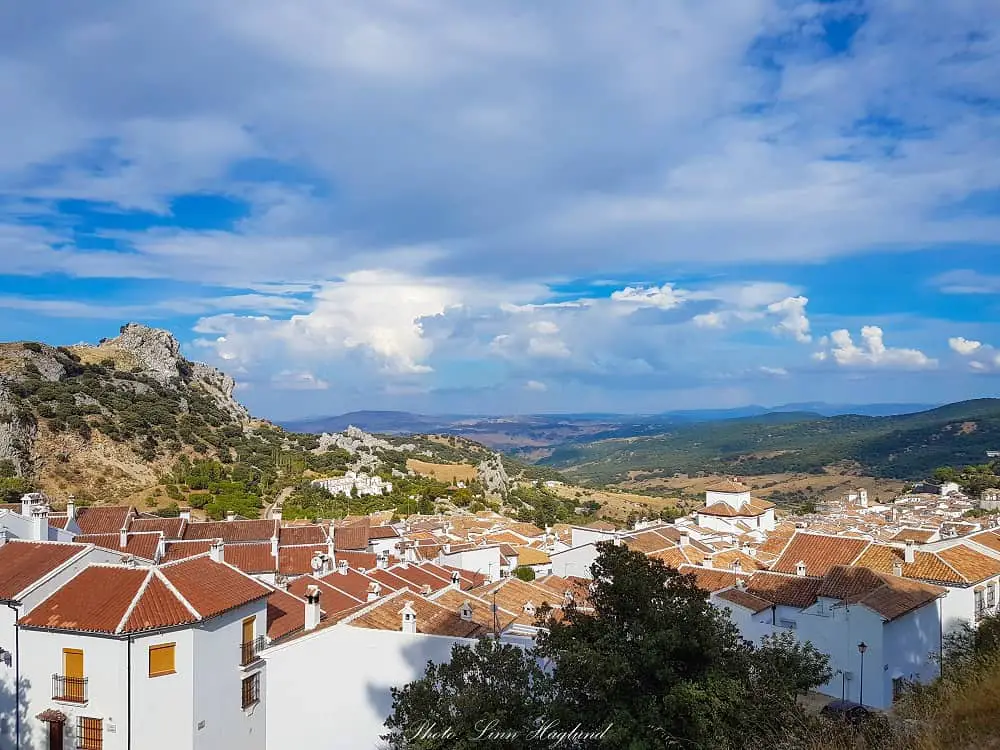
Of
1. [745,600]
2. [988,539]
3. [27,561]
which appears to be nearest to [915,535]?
[988,539]

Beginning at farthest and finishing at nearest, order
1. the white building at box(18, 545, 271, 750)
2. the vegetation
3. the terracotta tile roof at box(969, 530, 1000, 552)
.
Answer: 1. the terracotta tile roof at box(969, 530, 1000, 552)
2. the white building at box(18, 545, 271, 750)
3. the vegetation

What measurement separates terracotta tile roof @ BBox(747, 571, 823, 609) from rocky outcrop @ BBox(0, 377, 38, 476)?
54.2 m

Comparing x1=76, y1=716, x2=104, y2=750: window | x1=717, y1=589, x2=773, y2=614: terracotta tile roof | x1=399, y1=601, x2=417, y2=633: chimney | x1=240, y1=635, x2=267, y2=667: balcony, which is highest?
x1=399, y1=601, x2=417, y2=633: chimney

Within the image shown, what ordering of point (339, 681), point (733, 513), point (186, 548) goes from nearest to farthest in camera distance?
1. point (339, 681)
2. point (186, 548)
3. point (733, 513)

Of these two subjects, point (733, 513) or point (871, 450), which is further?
point (871, 450)

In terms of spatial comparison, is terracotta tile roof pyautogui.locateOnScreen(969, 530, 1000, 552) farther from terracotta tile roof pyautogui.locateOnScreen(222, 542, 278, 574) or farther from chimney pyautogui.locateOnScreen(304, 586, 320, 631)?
terracotta tile roof pyautogui.locateOnScreen(222, 542, 278, 574)

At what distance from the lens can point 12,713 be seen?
19.3 m

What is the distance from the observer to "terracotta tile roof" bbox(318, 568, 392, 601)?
88.4 feet

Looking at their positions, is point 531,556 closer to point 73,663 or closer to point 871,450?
point 73,663

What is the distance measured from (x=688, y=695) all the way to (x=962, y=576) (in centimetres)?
2011

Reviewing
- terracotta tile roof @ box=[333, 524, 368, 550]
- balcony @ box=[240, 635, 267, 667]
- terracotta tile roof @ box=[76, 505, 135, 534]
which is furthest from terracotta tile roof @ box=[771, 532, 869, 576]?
terracotta tile roof @ box=[76, 505, 135, 534]

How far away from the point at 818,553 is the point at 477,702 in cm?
2304

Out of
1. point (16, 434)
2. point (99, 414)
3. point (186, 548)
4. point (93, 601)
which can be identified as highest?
point (99, 414)

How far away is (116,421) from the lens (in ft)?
228
